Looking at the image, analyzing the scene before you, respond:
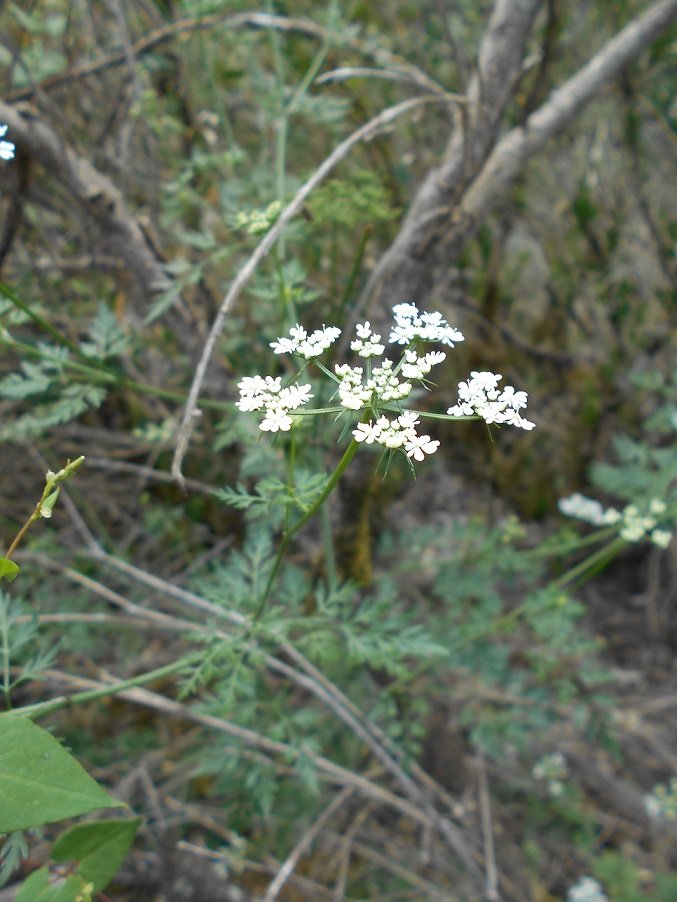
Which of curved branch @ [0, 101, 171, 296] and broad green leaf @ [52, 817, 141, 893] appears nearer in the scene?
broad green leaf @ [52, 817, 141, 893]

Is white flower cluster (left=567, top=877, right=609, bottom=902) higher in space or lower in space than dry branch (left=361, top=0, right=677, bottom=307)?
lower

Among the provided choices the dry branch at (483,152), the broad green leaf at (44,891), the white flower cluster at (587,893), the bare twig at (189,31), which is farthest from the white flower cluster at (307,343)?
the white flower cluster at (587,893)

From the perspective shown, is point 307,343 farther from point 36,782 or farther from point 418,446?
point 36,782

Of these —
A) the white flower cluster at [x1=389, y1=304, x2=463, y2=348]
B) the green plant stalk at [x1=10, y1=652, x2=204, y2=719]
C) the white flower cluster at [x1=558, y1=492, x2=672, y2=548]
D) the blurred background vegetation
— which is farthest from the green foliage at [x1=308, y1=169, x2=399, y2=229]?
the green plant stalk at [x1=10, y1=652, x2=204, y2=719]

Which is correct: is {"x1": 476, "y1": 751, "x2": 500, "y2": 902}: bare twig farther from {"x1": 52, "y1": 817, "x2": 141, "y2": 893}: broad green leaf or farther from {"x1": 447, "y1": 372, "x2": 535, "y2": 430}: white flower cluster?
{"x1": 447, "y1": 372, "x2": 535, "y2": 430}: white flower cluster

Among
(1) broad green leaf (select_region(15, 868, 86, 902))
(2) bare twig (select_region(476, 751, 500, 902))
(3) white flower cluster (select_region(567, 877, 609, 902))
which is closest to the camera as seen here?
(1) broad green leaf (select_region(15, 868, 86, 902))

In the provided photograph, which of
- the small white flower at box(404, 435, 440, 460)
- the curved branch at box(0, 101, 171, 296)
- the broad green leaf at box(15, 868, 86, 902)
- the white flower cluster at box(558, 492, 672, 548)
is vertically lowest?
the broad green leaf at box(15, 868, 86, 902)
